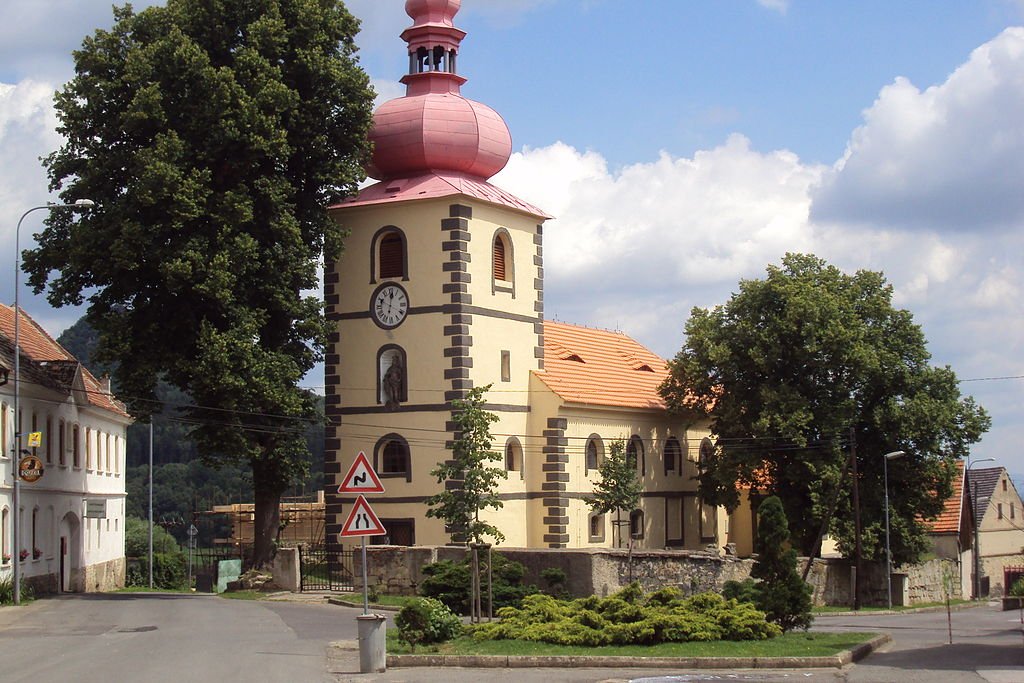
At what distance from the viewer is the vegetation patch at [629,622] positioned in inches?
1008

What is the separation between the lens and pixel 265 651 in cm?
2623

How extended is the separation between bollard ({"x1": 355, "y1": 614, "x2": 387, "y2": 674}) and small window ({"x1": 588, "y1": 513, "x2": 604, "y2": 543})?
2806cm

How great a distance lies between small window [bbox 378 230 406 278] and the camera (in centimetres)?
4788

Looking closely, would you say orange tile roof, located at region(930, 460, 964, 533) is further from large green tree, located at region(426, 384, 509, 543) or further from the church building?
large green tree, located at region(426, 384, 509, 543)

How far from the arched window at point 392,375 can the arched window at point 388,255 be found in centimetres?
235

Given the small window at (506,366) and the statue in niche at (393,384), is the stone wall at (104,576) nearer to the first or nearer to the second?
the statue in niche at (393,384)

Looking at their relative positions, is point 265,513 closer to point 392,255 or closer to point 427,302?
point 427,302

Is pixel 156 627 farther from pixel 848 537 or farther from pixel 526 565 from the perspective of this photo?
pixel 848 537

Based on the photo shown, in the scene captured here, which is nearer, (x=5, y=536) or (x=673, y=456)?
(x=5, y=536)

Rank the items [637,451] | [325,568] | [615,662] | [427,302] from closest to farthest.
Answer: [615,662] → [325,568] → [427,302] → [637,451]

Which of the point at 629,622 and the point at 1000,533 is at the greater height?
the point at 629,622

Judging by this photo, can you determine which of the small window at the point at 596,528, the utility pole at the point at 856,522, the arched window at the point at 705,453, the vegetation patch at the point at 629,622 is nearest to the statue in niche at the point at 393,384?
the small window at the point at 596,528

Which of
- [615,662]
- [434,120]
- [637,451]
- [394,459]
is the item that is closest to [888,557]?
[637,451]

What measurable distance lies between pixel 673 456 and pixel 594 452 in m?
6.61
